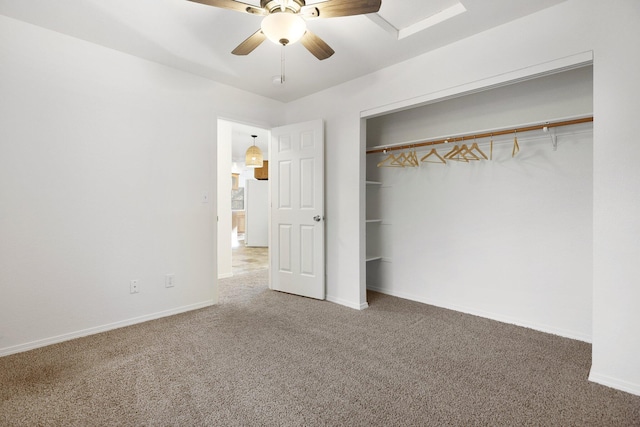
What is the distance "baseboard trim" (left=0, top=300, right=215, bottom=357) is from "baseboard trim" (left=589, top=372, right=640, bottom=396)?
11.1ft

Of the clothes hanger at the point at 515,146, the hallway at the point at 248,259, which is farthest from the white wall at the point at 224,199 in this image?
the clothes hanger at the point at 515,146

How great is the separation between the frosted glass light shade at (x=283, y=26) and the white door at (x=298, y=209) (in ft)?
6.23

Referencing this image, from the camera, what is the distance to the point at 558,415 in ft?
5.55

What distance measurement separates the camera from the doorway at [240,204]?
196 inches

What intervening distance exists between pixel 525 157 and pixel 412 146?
1.11 meters

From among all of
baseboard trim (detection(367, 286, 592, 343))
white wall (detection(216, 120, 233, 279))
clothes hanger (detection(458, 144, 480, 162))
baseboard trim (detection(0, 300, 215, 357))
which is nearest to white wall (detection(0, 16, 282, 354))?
baseboard trim (detection(0, 300, 215, 357))

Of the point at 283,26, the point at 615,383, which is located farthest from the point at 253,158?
the point at 615,383

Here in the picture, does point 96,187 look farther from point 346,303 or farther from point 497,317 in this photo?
point 497,317

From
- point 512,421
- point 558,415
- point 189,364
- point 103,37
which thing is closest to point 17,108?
point 103,37

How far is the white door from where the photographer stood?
3.75m

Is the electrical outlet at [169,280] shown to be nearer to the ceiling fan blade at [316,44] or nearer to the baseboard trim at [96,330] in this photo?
the baseboard trim at [96,330]

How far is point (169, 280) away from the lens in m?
3.27

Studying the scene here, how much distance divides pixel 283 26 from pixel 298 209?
2.41 meters

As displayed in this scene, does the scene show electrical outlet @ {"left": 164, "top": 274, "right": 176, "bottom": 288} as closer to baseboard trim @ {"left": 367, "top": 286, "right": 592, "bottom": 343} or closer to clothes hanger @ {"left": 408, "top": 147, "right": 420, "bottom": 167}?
baseboard trim @ {"left": 367, "top": 286, "right": 592, "bottom": 343}
